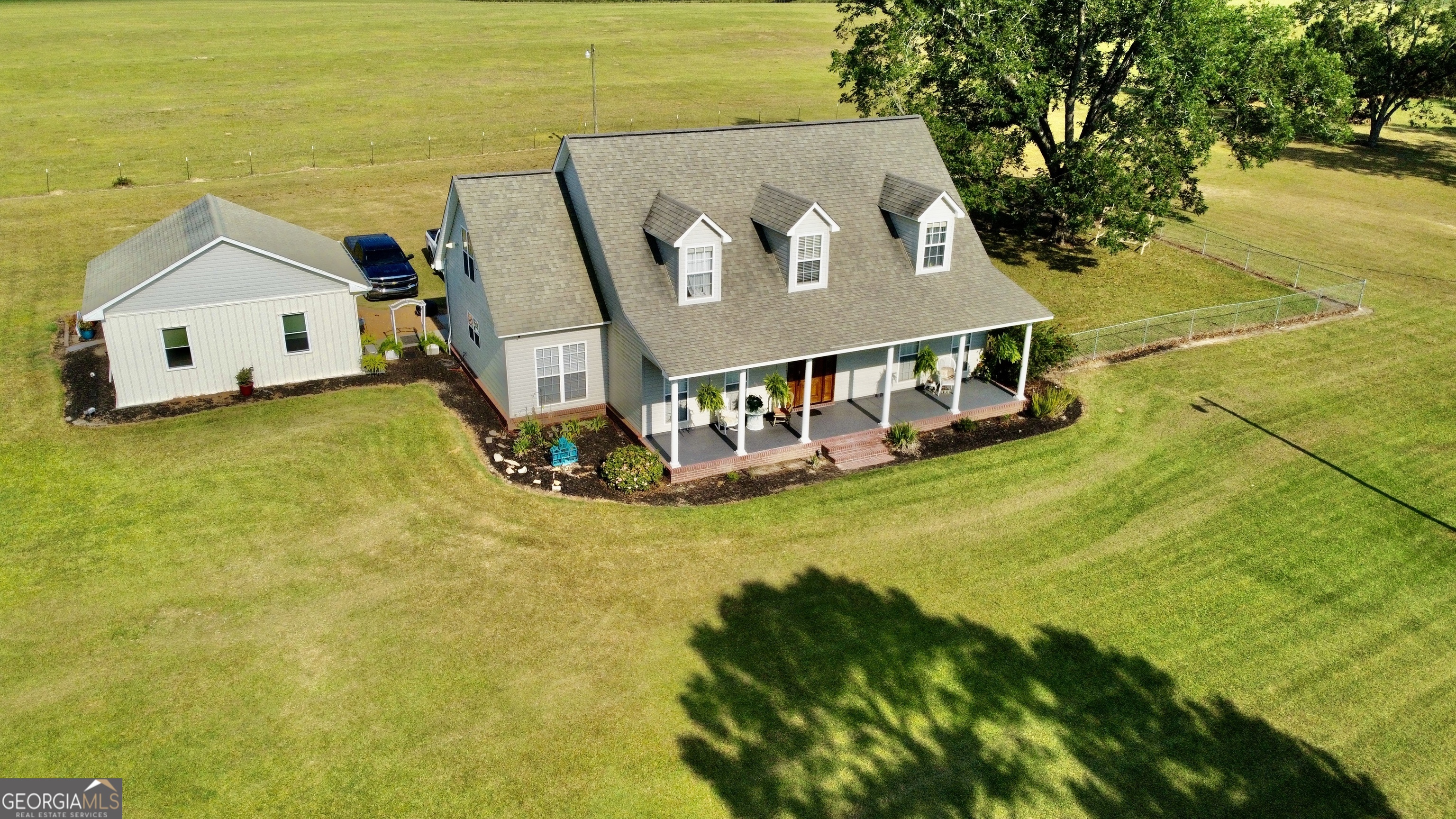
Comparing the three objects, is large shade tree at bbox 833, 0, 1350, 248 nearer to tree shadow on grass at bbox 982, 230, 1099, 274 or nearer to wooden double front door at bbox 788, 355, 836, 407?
tree shadow on grass at bbox 982, 230, 1099, 274

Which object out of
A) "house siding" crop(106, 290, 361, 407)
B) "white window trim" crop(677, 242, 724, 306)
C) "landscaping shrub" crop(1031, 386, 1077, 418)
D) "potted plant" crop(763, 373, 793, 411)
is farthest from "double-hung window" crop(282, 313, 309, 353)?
"landscaping shrub" crop(1031, 386, 1077, 418)

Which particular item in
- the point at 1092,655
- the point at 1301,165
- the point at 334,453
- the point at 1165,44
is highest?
the point at 1165,44

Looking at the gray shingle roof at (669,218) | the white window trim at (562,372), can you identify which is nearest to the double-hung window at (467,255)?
the white window trim at (562,372)

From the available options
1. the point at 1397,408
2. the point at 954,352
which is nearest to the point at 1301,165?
the point at 1397,408

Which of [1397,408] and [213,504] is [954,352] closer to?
[1397,408]

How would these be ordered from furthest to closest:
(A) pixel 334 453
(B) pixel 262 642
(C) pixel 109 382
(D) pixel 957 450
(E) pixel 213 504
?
(C) pixel 109 382, (D) pixel 957 450, (A) pixel 334 453, (E) pixel 213 504, (B) pixel 262 642

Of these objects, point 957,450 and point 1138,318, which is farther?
point 1138,318

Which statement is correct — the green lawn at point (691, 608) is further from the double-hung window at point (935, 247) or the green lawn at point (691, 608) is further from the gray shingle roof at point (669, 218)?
the gray shingle roof at point (669, 218)
